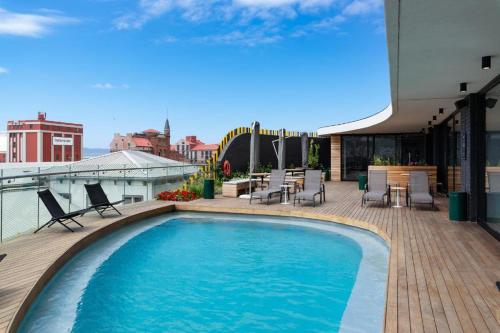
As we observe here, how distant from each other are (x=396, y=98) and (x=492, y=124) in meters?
1.76

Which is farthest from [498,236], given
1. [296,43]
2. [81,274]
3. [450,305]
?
[296,43]

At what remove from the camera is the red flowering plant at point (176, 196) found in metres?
10.5

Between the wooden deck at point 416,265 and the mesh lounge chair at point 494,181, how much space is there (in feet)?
2.43

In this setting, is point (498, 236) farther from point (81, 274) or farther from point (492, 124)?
point (81, 274)

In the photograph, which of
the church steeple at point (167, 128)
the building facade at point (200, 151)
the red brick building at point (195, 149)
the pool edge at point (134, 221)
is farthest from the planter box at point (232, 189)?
the building facade at point (200, 151)

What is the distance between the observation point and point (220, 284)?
4.77m

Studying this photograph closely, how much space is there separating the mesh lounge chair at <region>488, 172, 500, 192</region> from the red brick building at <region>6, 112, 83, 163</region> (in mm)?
102118

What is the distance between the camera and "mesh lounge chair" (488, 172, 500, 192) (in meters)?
6.56

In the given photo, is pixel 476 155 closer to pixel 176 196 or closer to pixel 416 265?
pixel 416 265

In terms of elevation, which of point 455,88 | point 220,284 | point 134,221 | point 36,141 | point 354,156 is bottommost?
point 220,284

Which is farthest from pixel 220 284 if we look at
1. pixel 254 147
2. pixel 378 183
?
pixel 254 147

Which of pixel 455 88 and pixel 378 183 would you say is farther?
pixel 378 183

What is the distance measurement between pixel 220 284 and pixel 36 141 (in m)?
105

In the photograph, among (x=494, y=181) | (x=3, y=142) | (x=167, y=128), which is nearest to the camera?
(x=494, y=181)
